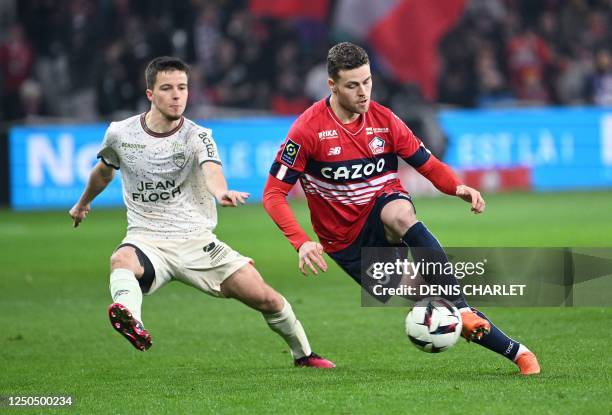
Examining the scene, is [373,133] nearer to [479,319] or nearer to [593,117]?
[479,319]

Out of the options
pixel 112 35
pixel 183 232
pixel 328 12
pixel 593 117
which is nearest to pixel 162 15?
pixel 112 35

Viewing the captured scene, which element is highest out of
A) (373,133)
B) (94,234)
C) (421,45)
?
(373,133)

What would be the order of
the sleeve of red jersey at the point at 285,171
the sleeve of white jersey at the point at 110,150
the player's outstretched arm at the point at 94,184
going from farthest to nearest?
the player's outstretched arm at the point at 94,184
the sleeve of white jersey at the point at 110,150
the sleeve of red jersey at the point at 285,171

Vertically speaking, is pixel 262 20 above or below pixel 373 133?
below

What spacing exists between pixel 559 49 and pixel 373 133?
1771 cm

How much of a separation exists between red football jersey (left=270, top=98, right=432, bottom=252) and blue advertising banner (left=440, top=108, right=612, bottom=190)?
1388cm

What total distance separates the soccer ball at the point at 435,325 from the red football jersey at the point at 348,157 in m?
0.89

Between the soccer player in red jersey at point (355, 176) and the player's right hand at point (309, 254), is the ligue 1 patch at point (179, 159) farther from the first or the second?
the player's right hand at point (309, 254)

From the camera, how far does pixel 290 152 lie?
6930mm

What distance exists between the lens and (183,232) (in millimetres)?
7250

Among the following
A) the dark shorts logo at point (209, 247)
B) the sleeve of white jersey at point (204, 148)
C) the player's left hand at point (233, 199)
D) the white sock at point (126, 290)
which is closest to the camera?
the player's left hand at point (233, 199)

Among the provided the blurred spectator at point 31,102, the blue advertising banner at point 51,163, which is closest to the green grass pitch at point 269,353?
the blue advertising banner at point 51,163

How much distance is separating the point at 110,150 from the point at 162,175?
1.29ft

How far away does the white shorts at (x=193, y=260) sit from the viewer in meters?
7.14
